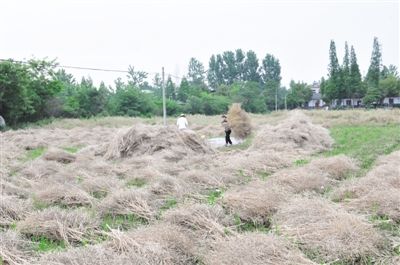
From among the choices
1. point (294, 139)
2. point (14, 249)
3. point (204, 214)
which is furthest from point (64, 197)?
point (294, 139)

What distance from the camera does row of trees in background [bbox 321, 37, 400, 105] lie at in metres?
44.8

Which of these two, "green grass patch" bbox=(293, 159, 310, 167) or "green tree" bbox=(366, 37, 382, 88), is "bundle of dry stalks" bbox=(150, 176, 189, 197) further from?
"green tree" bbox=(366, 37, 382, 88)

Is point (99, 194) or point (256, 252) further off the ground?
point (256, 252)

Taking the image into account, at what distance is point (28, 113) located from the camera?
88.6ft

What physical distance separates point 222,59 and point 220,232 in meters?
71.8

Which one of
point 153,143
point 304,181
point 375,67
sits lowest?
point 304,181

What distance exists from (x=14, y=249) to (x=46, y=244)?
0.38m

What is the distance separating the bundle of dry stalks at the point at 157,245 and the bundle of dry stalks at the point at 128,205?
3.49 ft

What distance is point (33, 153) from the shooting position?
44.0ft

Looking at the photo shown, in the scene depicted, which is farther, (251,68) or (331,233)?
(251,68)

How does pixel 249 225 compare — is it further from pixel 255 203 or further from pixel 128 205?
pixel 128 205

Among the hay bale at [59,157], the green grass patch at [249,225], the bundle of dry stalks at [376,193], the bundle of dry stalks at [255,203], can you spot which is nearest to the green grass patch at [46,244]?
the green grass patch at [249,225]

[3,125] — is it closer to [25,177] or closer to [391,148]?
[25,177]

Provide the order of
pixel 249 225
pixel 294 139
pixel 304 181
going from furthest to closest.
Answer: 1. pixel 294 139
2. pixel 304 181
3. pixel 249 225
